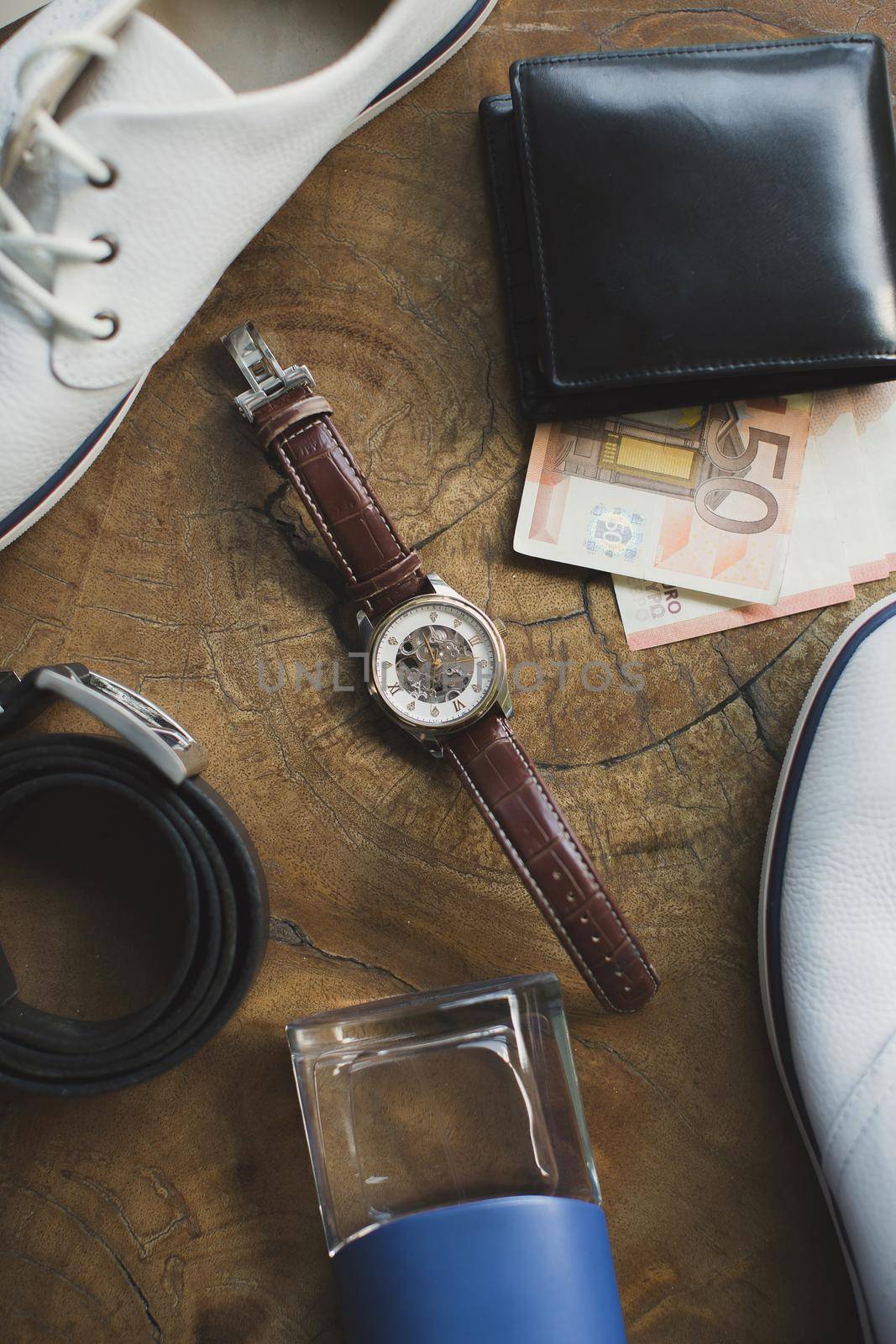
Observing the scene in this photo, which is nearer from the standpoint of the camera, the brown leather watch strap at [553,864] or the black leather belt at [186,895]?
the black leather belt at [186,895]

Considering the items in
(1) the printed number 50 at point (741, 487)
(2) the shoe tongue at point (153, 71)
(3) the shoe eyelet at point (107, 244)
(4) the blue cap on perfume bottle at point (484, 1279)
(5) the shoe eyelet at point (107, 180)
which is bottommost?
(4) the blue cap on perfume bottle at point (484, 1279)

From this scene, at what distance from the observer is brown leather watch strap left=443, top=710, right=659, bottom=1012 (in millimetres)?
916

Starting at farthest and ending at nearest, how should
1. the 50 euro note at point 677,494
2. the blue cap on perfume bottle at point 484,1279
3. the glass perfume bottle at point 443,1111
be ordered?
the 50 euro note at point 677,494 < the glass perfume bottle at point 443,1111 < the blue cap on perfume bottle at point 484,1279

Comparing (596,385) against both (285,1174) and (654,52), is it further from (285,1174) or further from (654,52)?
(285,1174)

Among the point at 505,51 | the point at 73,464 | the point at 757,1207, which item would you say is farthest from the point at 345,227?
the point at 757,1207

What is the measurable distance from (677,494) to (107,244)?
626mm

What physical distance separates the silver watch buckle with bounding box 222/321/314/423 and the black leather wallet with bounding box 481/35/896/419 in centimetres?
26

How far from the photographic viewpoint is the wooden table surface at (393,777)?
0.94m

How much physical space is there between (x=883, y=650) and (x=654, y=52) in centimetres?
66

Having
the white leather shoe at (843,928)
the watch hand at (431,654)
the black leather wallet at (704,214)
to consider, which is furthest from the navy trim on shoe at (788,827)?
the watch hand at (431,654)

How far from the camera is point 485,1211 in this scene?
792 mm

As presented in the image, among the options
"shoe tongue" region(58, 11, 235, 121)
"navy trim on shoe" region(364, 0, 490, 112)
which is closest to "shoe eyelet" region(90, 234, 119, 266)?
"shoe tongue" region(58, 11, 235, 121)

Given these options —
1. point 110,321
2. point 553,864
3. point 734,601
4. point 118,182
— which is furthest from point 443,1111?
point 118,182

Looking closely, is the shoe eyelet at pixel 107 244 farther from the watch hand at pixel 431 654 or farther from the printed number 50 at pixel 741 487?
the printed number 50 at pixel 741 487
